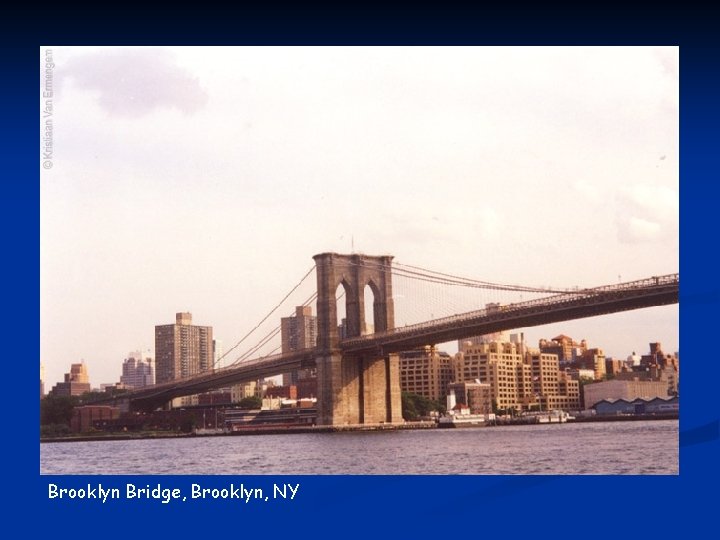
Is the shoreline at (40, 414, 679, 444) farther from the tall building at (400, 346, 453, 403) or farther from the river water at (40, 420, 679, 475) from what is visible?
the tall building at (400, 346, 453, 403)

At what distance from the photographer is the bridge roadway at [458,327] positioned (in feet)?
26.5

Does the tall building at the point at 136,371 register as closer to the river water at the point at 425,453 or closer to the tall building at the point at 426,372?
the river water at the point at 425,453

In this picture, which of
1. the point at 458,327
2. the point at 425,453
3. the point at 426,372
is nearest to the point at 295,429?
the point at 426,372

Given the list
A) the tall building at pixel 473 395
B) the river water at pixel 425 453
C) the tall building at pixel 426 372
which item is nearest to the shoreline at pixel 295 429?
the river water at pixel 425 453

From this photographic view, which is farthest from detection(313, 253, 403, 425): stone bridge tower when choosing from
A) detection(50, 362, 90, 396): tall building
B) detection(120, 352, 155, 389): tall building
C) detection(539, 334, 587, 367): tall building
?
detection(50, 362, 90, 396): tall building

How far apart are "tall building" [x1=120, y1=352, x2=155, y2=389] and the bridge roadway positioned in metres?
0.42

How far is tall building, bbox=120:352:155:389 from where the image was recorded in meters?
8.54

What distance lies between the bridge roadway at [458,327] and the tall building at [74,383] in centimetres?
193

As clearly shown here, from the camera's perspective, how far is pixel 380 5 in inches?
240

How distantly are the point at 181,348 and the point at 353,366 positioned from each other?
19.6ft

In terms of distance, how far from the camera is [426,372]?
1262 centimetres

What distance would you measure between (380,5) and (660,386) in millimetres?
3993

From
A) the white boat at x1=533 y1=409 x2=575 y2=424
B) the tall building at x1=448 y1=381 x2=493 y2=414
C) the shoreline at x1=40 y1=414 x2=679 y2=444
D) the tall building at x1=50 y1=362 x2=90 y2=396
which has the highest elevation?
the tall building at x1=50 y1=362 x2=90 y2=396
